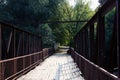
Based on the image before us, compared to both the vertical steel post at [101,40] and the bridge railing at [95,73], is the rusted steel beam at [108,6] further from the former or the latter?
the bridge railing at [95,73]

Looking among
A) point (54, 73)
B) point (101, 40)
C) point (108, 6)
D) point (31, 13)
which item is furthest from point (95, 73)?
point (31, 13)

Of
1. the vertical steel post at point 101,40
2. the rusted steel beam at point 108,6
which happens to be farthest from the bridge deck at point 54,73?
the rusted steel beam at point 108,6

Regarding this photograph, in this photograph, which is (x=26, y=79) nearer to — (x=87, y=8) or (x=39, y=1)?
(x=39, y=1)

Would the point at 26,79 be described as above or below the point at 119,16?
below

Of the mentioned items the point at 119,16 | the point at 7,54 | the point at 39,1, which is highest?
the point at 39,1

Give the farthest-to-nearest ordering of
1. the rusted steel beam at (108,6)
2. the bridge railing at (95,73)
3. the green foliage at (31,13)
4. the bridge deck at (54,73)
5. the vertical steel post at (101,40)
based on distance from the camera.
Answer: the green foliage at (31,13) → the bridge deck at (54,73) → the vertical steel post at (101,40) → the rusted steel beam at (108,6) → the bridge railing at (95,73)

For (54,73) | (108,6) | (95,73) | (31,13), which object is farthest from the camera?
(31,13)

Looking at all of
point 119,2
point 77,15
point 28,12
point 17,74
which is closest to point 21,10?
point 28,12

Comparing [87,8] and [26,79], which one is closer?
[26,79]

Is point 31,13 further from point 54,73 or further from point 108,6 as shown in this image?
point 108,6

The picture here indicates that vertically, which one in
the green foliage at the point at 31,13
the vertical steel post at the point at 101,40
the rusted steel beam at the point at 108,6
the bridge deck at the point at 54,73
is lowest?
the bridge deck at the point at 54,73

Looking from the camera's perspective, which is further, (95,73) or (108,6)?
(95,73)

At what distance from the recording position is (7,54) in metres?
12.4

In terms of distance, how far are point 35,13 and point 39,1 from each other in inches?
70.3
